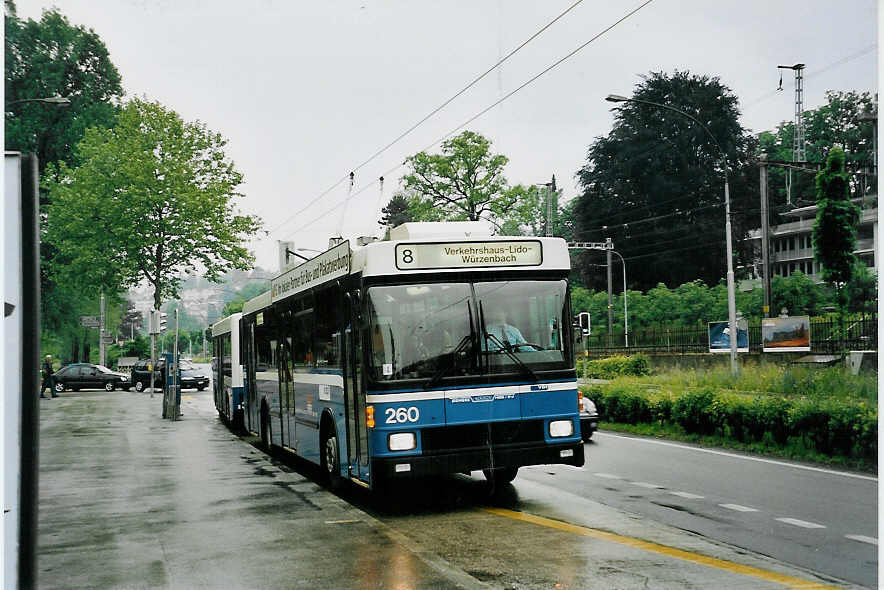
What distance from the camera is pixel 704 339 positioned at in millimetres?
40531

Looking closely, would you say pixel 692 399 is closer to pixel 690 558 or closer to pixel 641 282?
pixel 690 558

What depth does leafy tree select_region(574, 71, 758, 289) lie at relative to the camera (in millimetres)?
49219

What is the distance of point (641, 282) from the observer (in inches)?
2239

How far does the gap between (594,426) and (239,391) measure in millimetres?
8392

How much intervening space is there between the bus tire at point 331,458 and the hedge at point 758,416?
7269 mm

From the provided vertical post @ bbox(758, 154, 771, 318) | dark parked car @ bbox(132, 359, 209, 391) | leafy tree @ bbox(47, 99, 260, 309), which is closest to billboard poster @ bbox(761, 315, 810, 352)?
vertical post @ bbox(758, 154, 771, 318)

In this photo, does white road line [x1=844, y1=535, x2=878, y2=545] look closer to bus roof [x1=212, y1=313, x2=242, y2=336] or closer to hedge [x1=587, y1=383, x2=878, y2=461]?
hedge [x1=587, y1=383, x2=878, y2=461]

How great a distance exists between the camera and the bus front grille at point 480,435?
954 centimetres

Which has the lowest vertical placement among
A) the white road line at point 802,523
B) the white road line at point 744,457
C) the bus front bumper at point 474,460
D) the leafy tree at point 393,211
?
the white road line at point 744,457

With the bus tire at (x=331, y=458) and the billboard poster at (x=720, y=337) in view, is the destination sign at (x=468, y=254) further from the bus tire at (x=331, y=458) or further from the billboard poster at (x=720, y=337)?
the billboard poster at (x=720, y=337)

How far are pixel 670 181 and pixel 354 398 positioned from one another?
1766 inches

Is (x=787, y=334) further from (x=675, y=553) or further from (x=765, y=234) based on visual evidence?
(x=675, y=553)

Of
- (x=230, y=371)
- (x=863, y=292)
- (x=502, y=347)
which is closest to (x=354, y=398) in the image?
(x=502, y=347)

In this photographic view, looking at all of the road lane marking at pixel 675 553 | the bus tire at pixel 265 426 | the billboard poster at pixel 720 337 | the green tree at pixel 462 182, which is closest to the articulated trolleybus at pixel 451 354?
the road lane marking at pixel 675 553
